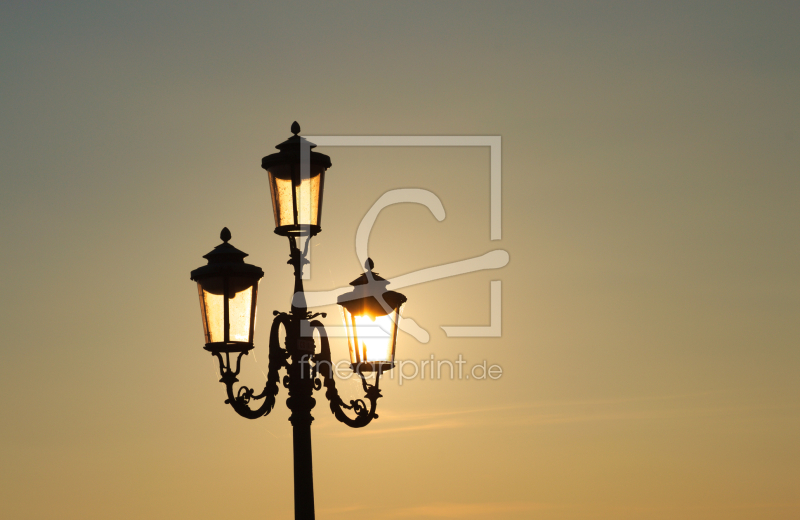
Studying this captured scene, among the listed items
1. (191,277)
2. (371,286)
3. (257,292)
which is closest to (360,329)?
(371,286)

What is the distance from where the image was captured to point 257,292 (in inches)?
387

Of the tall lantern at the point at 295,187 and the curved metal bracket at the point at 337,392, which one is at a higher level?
the tall lantern at the point at 295,187

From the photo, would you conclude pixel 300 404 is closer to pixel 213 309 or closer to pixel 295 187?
pixel 213 309

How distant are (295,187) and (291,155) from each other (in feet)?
1.09

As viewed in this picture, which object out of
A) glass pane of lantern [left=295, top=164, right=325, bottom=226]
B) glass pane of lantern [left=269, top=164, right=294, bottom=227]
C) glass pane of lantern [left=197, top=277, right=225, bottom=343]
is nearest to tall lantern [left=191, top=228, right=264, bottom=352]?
glass pane of lantern [left=197, top=277, right=225, bottom=343]

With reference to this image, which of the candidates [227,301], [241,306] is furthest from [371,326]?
[227,301]

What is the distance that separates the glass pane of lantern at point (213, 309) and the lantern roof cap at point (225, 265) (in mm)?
82

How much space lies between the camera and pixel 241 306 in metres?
9.70

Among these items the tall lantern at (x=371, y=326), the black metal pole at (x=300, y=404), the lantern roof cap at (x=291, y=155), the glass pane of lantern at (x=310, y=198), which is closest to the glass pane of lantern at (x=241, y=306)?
the black metal pole at (x=300, y=404)

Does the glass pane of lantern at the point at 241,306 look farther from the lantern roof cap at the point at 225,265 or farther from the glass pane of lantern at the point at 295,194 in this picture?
the glass pane of lantern at the point at 295,194

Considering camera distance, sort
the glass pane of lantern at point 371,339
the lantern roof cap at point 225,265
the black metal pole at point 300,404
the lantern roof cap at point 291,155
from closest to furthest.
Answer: the black metal pole at point 300,404 < the lantern roof cap at point 225,265 < the lantern roof cap at point 291,155 < the glass pane of lantern at point 371,339

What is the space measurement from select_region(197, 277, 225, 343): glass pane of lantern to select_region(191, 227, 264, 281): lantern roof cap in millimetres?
82

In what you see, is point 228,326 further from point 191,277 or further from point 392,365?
point 392,365

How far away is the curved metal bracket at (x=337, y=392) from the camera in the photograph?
10023mm
